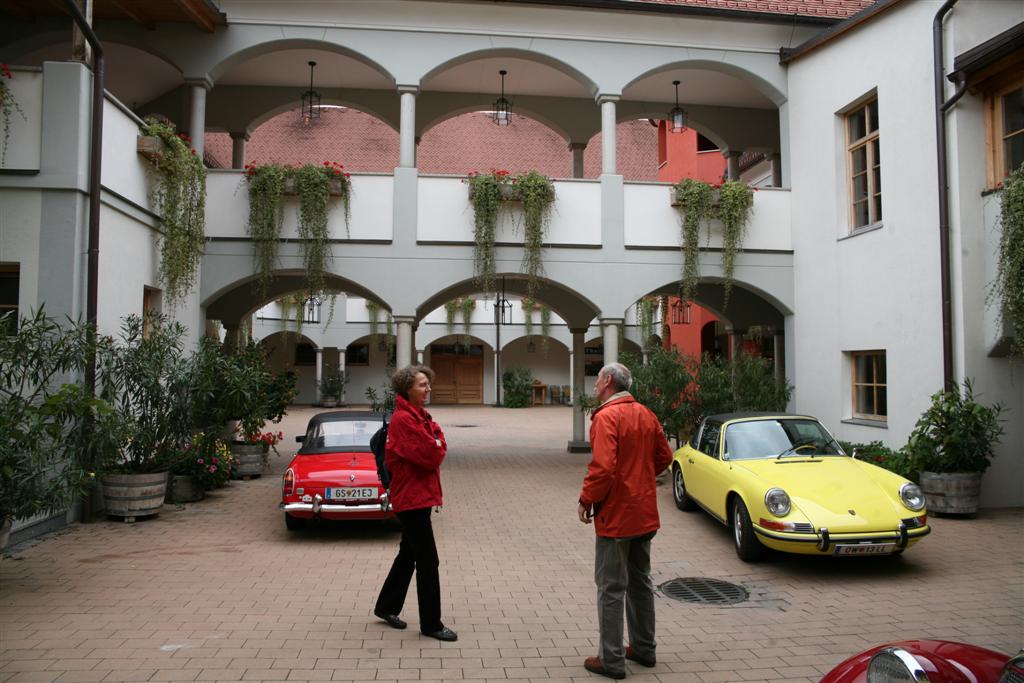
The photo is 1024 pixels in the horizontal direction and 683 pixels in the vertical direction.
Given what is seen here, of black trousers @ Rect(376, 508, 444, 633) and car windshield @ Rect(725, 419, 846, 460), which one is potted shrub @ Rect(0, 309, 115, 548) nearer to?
black trousers @ Rect(376, 508, 444, 633)

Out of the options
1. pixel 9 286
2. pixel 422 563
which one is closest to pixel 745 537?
pixel 422 563

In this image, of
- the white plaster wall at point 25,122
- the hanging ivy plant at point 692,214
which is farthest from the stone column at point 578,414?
the white plaster wall at point 25,122

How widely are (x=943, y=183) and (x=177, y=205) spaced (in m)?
10.7

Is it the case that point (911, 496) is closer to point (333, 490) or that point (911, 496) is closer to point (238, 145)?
point (333, 490)

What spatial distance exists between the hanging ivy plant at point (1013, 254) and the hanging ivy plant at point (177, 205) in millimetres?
11054

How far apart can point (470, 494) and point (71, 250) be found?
622 centimetres

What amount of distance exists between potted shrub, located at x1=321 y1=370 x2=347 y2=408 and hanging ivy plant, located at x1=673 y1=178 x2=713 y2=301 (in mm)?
22947

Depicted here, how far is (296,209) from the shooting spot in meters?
12.2

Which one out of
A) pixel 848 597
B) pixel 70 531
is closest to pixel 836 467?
pixel 848 597

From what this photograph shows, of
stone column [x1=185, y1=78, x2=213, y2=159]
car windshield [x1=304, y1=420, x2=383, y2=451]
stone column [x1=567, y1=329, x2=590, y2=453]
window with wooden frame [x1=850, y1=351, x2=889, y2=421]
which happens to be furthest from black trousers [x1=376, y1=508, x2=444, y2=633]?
stone column [x1=567, y1=329, x2=590, y2=453]

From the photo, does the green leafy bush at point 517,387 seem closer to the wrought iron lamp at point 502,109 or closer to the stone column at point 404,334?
the wrought iron lamp at point 502,109

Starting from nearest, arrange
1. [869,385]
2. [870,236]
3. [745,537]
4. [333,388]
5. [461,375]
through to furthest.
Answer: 1. [745,537]
2. [870,236]
3. [869,385]
4. [333,388]
5. [461,375]

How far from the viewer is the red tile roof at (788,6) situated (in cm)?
1325

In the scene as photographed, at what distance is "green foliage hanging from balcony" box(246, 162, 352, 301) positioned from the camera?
11.9m
